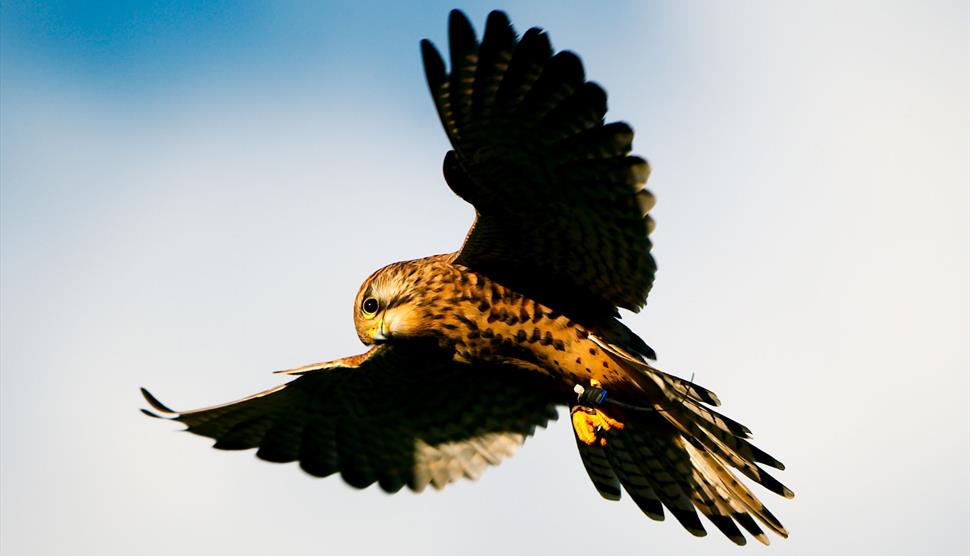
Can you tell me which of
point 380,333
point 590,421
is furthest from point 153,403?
point 590,421

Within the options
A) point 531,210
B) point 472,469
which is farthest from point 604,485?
point 531,210

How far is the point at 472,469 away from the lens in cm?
809

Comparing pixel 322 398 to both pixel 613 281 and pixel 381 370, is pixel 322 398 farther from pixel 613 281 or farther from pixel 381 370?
pixel 613 281

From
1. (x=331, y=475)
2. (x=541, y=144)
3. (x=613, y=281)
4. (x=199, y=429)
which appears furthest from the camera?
(x=331, y=475)

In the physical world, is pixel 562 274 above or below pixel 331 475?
above

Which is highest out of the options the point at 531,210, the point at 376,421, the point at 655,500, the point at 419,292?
the point at 531,210

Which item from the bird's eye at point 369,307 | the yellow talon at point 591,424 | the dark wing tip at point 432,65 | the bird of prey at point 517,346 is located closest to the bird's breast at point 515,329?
the bird of prey at point 517,346

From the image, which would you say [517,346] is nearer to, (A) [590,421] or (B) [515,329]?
(B) [515,329]

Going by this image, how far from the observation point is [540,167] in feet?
21.2

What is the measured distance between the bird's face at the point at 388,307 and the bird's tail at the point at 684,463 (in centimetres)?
115

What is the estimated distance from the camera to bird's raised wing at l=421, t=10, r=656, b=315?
624cm

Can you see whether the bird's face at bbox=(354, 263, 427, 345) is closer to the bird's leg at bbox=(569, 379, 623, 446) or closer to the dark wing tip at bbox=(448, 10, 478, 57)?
the bird's leg at bbox=(569, 379, 623, 446)

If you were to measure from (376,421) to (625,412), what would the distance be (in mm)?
1755

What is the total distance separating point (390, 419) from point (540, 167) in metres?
2.39
